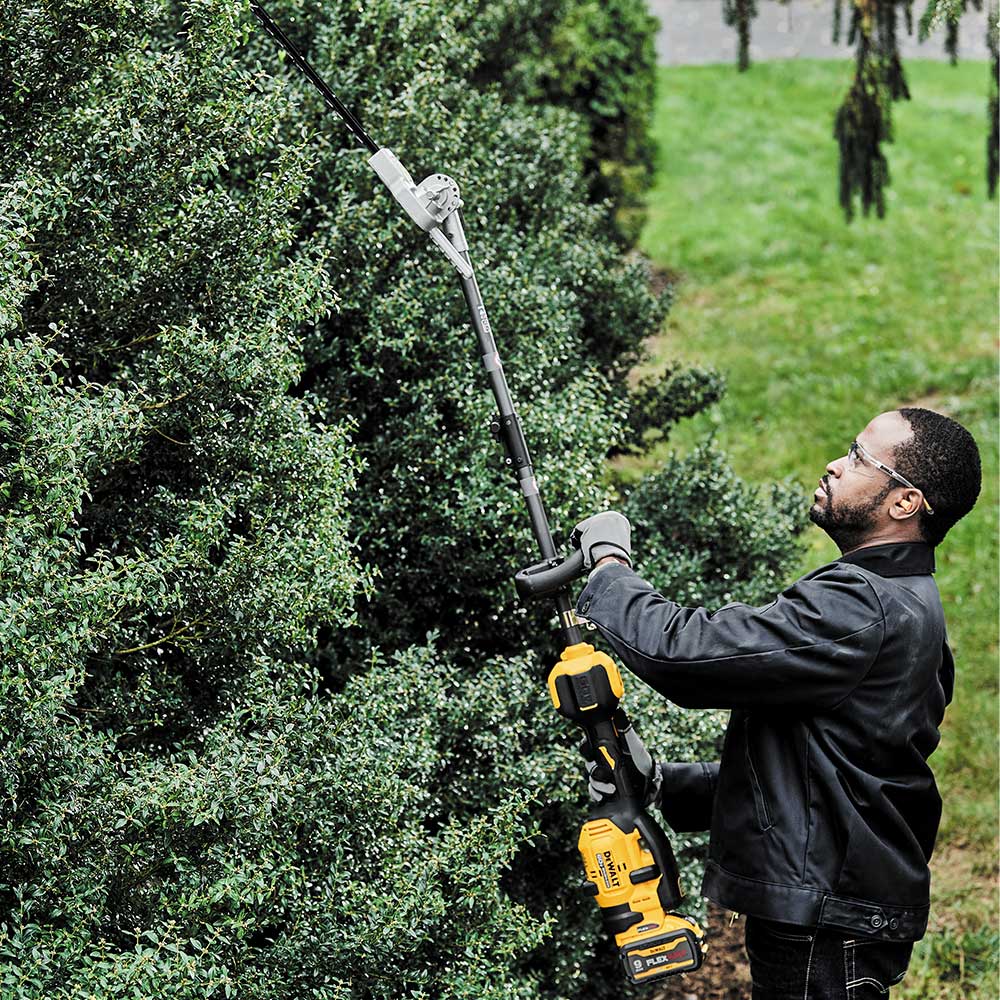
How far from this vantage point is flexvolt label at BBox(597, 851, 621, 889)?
3211 millimetres

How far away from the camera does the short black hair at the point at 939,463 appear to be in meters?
3.09

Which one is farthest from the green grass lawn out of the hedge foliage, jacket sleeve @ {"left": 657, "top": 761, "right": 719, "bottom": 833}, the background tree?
jacket sleeve @ {"left": 657, "top": 761, "right": 719, "bottom": 833}

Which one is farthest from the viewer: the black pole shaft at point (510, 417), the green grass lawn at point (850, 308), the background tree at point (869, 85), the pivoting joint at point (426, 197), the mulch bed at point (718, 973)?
the background tree at point (869, 85)

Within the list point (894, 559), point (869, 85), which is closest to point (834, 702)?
point (894, 559)

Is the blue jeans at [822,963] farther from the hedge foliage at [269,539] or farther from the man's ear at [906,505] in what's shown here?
the man's ear at [906,505]

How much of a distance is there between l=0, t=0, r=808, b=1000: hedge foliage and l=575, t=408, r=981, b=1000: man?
3.19 ft

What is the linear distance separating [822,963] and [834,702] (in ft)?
2.12

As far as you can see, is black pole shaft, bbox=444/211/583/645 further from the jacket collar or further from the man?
the jacket collar

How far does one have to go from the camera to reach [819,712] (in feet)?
9.83

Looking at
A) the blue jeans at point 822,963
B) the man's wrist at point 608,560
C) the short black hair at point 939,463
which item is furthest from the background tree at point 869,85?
the blue jeans at point 822,963

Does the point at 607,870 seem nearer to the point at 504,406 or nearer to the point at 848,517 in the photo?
the point at 848,517

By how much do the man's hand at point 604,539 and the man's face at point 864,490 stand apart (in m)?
0.49

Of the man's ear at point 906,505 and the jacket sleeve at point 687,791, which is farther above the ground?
the man's ear at point 906,505

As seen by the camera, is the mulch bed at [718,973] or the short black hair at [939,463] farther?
the mulch bed at [718,973]
